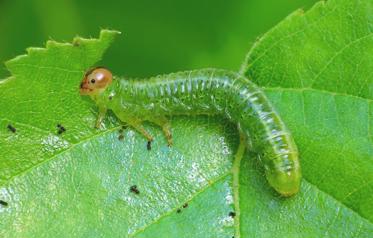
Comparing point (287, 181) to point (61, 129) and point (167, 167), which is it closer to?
point (167, 167)

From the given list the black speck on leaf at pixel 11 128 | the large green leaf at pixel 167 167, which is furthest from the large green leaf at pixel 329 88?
the black speck on leaf at pixel 11 128

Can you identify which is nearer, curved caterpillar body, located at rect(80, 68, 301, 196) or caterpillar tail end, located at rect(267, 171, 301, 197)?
caterpillar tail end, located at rect(267, 171, 301, 197)

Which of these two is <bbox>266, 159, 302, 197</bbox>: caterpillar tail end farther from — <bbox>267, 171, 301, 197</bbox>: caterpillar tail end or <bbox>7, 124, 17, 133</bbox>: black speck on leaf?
<bbox>7, 124, 17, 133</bbox>: black speck on leaf

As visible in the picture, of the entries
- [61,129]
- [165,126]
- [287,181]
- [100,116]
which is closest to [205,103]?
[165,126]

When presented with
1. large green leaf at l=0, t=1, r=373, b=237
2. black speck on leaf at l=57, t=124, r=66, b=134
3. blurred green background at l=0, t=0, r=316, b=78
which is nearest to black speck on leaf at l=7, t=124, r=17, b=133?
large green leaf at l=0, t=1, r=373, b=237

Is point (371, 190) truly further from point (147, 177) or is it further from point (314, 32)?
point (147, 177)
